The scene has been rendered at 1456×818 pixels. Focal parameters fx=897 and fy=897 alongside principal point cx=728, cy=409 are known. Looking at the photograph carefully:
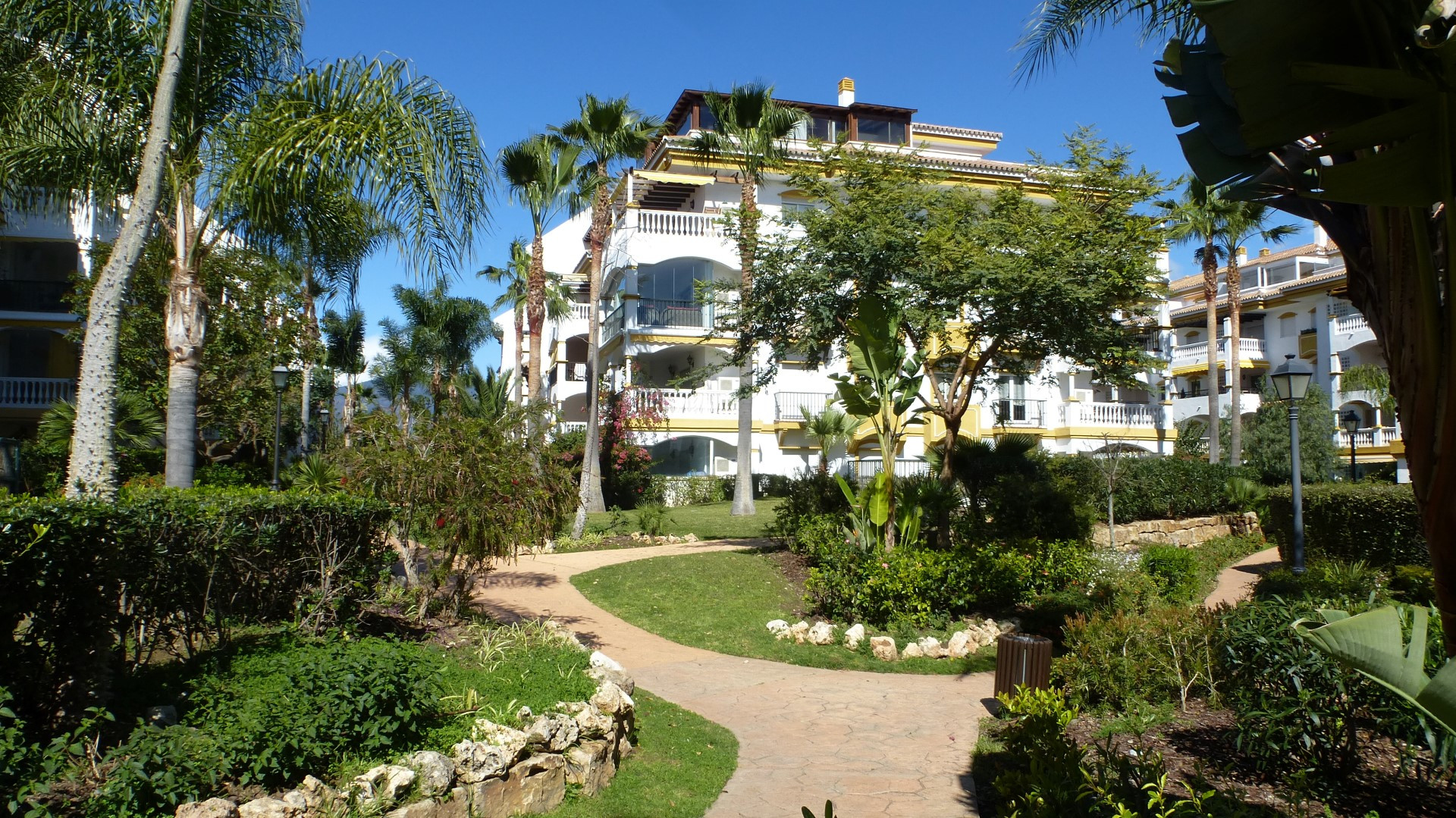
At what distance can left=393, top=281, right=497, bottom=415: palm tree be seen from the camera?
44.3m

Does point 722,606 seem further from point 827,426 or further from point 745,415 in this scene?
point 827,426

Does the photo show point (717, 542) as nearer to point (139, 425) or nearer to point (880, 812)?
point (139, 425)

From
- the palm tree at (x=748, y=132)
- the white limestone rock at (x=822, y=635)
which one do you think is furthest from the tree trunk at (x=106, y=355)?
the palm tree at (x=748, y=132)

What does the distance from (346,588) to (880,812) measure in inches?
195

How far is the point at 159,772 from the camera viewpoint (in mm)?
4484

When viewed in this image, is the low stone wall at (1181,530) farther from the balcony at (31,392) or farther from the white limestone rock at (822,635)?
the balcony at (31,392)

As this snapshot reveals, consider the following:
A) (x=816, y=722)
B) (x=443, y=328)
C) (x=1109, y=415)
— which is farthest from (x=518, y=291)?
(x=816, y=722)

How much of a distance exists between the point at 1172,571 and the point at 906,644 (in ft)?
18.5

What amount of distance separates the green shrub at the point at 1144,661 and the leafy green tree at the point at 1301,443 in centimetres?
A: 2509

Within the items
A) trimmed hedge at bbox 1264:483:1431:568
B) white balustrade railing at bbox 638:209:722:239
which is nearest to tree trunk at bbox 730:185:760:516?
white balustrade railing at bbox 638:209:722:239

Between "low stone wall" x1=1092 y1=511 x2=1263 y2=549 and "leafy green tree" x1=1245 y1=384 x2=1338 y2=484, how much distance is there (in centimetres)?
576

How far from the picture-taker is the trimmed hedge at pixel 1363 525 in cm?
1346

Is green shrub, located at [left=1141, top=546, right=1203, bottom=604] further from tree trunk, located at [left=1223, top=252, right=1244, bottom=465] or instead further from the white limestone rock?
tree trunk, located at [left=1223, top=252, right=1244, bottom=465]

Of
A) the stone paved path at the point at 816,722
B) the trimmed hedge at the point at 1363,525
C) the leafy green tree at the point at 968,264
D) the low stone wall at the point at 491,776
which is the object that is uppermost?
the leafy green tree at the point at 968,264
